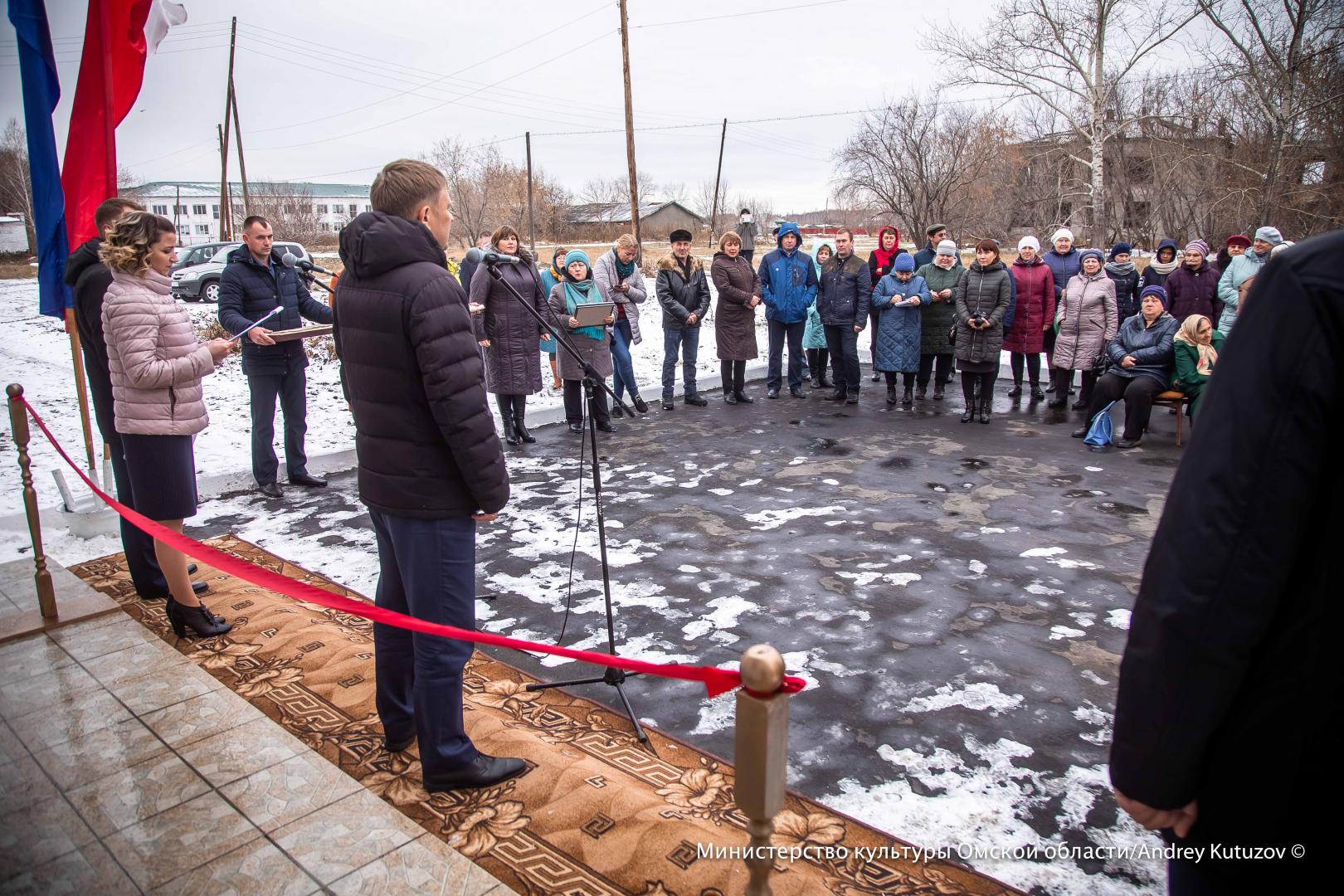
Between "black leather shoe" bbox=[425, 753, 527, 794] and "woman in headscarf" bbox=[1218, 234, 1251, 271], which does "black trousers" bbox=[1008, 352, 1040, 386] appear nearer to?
"woman in headscarf" bbox=[1218, 234, 1251, 271]

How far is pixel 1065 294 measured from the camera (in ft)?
29.3

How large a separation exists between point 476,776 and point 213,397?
341 inches

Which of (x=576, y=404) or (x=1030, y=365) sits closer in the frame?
(x=576, y=404)

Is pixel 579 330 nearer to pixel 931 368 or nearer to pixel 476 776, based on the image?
pixel 931 368

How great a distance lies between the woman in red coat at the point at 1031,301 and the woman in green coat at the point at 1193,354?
1716 mm

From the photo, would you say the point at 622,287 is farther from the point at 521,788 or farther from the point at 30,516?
the point at 521,788

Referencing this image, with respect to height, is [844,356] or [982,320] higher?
[982,320]

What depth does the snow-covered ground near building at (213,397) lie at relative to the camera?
7219 mm

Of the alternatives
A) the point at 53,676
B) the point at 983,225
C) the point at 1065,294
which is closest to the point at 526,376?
the point at 53,676

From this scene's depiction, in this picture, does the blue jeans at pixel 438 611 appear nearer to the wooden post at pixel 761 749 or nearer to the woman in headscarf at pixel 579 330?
the wooden post at pixel 761 749

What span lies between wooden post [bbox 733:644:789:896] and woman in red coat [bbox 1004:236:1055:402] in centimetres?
869

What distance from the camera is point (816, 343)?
430 inches

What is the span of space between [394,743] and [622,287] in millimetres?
6860

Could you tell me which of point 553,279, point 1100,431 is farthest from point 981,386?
point 553,279
